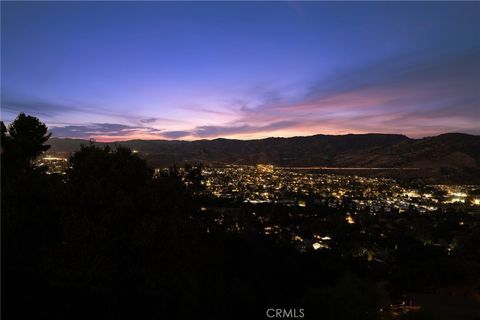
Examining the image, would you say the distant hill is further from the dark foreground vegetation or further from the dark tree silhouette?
the dark foreground vegetation

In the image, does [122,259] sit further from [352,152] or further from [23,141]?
[352,152]

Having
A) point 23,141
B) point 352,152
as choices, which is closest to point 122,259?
point 23,141

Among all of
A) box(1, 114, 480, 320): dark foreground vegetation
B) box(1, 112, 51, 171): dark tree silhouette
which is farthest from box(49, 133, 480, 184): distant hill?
box(1, 114, 480, 320): dark foreground vegetation

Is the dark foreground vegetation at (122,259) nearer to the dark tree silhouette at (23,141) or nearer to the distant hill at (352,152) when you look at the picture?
the dark tree silhouette at (23,141)

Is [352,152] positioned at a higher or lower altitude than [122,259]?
higher

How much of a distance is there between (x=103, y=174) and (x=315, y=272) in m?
10.0

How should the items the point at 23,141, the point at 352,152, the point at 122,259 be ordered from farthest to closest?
1. the point at 352,152
2. the point at 23,141
3. the point at 122,259

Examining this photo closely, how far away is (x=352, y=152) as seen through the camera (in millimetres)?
101625

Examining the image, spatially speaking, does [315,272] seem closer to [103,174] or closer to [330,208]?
A: [103,174]

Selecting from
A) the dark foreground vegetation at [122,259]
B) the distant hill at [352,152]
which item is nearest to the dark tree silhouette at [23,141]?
the dark foreground vegetation at [122,259]

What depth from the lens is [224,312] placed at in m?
8.78

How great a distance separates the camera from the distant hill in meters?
70.6

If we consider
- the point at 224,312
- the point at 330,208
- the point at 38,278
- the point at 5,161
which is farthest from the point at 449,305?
the point at 330,208

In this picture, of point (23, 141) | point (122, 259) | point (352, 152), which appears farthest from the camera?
point (352, 152)
